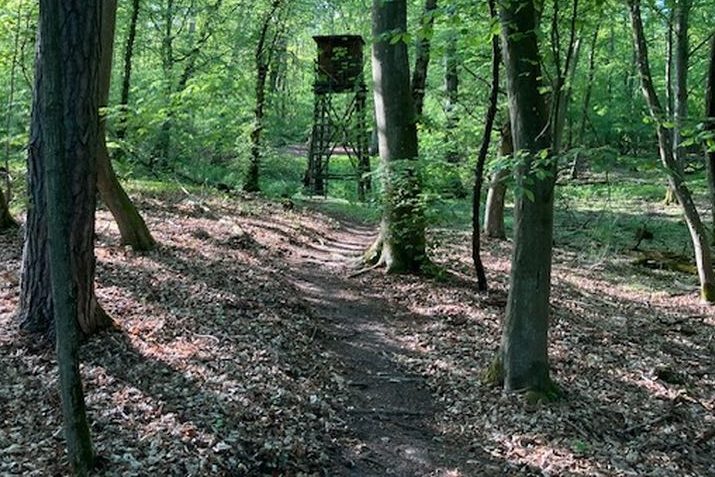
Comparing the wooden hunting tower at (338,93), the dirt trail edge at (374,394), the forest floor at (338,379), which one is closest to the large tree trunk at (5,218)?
the forest floor at (338,379)

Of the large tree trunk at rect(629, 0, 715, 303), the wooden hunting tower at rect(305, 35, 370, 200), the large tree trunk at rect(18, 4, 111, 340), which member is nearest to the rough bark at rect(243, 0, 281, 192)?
the wooden hunting tower at rect(305, 35, 370, 200)

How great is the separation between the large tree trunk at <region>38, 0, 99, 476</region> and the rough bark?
1336 centimetres

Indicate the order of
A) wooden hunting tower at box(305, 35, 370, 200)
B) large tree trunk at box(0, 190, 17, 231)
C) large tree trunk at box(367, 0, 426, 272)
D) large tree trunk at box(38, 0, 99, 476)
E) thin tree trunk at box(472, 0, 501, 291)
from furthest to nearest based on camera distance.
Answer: wooden hunting tower at box(305, 35, 370, 200) < large tree trunk at box(367, 0, 426, 272) < large tree trunk at box(0, 190, 17, 231) < thin tree trunk at box(472, 0, 501, 291) < large tree trunk at box(38, 0, 99, 476)

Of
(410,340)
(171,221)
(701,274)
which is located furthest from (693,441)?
(171,221)

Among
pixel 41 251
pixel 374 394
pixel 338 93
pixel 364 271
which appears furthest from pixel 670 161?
pixel 338 93

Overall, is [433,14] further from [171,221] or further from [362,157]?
[362,157]

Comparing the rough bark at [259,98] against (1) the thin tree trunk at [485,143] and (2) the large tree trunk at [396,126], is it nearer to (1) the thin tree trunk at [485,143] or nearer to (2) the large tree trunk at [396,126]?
(2) the large tree trunk at [396,126]

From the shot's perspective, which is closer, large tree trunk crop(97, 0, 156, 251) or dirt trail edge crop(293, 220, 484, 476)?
dirt trail edge crop(293, 220, 484, 476)

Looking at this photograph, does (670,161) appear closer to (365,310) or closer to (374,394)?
(365,310)

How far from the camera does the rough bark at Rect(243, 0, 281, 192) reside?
58.8 ft

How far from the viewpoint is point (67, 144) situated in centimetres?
358

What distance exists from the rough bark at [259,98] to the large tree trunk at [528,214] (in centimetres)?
1278

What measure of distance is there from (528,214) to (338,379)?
2.44 meters

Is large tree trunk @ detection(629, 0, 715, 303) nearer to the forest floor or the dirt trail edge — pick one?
the forest floor
